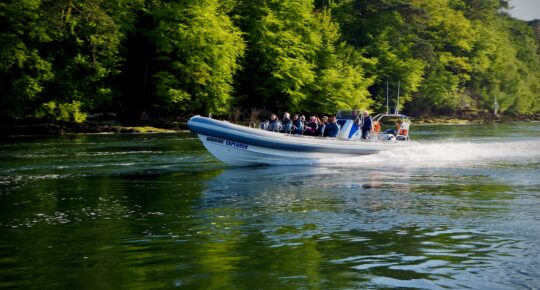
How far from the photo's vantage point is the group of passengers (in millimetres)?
30531

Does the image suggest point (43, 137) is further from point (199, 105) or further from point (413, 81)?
point (413, 81)

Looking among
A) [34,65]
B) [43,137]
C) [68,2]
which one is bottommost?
[43,137]

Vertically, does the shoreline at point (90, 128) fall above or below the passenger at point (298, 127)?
below

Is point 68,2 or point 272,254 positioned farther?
point 68,2

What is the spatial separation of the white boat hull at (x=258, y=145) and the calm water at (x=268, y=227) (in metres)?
0.71

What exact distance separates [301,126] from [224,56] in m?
28.7

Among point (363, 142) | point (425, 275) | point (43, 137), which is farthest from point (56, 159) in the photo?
point (425, 275)

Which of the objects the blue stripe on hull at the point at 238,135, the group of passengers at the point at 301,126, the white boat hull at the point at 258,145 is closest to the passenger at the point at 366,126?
the group of passengers at the point at 301,126

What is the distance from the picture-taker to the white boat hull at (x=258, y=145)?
92.9 feet

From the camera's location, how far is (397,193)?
815 inches

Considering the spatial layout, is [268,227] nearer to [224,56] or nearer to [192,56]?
[192,56]

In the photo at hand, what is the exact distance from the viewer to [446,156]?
35.2 m

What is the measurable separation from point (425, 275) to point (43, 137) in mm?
40548

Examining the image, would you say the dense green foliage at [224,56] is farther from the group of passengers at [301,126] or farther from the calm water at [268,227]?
the group of passengers at [301,126]
